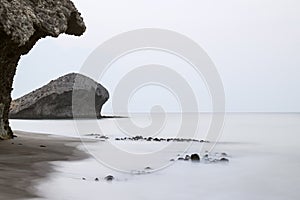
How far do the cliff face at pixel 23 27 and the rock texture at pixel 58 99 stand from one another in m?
30.6

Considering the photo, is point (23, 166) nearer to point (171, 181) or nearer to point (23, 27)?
point (171, 181)

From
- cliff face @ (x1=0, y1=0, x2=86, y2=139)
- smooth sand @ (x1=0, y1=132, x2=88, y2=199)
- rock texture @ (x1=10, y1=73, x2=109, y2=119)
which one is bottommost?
smooth sand @ (x1=0, y1=132, x2=88, y2=199)

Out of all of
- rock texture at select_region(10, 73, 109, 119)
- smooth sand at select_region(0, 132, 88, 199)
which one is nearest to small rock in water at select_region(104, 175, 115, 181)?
smooth sand at select_region(0, 132, 88, 199)

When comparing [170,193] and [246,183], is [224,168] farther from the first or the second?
[170,193]

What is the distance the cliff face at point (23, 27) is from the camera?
31.4ft

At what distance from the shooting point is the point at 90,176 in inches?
337

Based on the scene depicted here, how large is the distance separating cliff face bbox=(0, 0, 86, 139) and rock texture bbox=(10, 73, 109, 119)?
1204 inches

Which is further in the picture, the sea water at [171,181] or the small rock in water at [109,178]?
the small rock in water at [109,178]

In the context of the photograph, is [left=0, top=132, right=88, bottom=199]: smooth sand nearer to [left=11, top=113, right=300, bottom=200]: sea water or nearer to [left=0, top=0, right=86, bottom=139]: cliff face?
[left=11, top=113, right=300, bottom=200]: sea water

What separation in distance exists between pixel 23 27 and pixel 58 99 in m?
35.8

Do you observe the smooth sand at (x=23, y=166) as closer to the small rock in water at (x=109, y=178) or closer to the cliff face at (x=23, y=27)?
the small rock in water at (x=109, y=178)

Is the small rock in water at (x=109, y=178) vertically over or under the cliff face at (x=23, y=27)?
under

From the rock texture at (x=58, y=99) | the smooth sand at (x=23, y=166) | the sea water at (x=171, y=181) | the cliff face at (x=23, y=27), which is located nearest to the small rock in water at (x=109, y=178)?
the sea water at (x=171, y=181)

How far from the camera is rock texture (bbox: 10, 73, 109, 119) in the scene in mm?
45319
